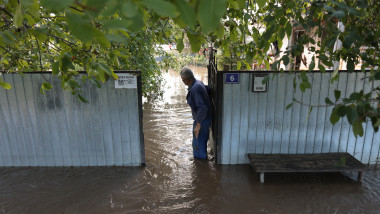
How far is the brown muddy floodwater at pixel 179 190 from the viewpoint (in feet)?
11.8

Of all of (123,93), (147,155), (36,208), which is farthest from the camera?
(147,155)

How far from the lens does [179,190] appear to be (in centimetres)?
404

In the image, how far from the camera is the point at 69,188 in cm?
404

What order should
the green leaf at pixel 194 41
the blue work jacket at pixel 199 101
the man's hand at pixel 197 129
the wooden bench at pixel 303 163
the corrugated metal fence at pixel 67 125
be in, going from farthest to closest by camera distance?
the man's hand at pixel 197 129 < the blue work jacket at pixel 199 101 < the corrugated metal fence at pixel 67 125 < the wooden bench at pixel 303 163 < the green leaf at pixel 194 41

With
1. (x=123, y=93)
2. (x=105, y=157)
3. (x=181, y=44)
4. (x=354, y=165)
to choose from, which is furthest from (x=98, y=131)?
(x=354, y=165)

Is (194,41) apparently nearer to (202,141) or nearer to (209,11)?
(209,11)

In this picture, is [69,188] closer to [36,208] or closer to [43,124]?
[36,208]

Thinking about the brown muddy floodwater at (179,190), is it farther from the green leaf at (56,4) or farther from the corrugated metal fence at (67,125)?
the green leaf at (56,4)

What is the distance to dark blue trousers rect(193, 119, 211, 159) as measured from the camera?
4.88m

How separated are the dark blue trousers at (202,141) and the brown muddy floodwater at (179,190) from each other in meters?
0.16

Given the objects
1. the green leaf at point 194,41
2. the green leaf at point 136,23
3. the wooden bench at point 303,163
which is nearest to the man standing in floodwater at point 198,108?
the wooden bench at point 303,163

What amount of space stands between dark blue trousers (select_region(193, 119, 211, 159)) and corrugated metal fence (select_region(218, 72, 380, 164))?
1.35ft

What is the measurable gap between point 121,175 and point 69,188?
0.85 m

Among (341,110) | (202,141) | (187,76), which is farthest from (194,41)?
(202,141)
